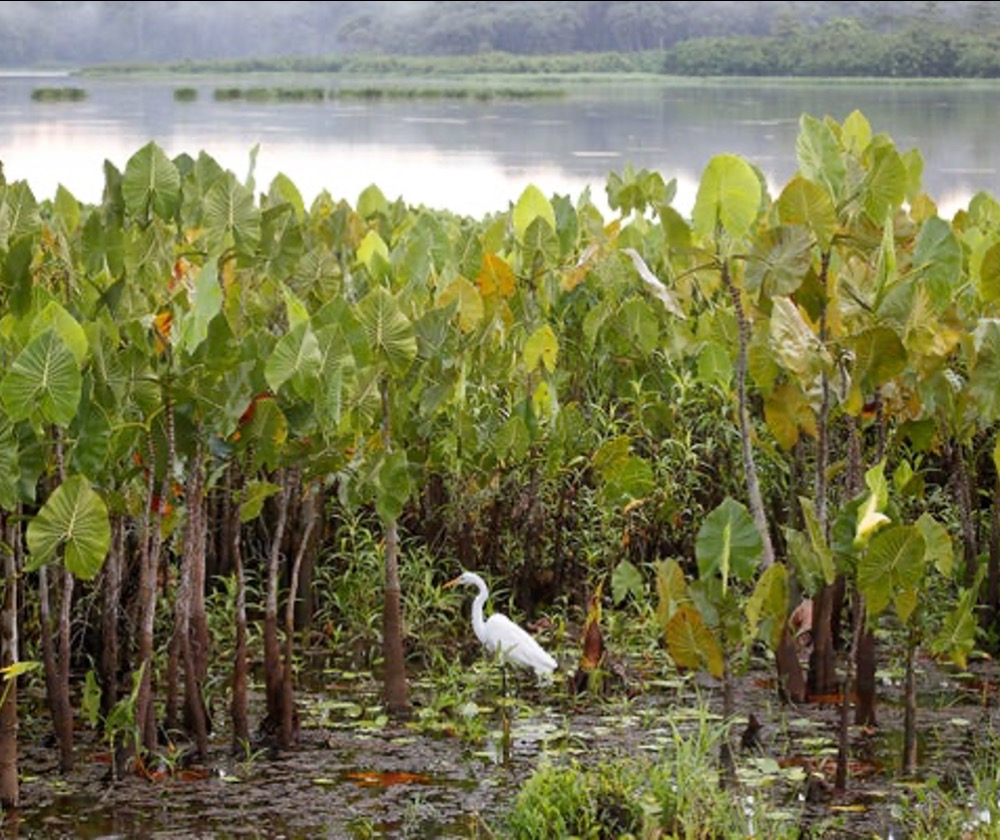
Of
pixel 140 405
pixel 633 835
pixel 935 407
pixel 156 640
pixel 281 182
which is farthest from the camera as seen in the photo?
pixel 281 182

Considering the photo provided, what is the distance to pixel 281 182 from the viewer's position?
21.5 feet

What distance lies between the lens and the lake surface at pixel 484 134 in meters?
13.9

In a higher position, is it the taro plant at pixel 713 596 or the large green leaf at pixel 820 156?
the large green leaf at pixel 820 156

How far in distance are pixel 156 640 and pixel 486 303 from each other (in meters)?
1.37

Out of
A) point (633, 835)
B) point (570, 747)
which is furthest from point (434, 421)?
point (633, 835)

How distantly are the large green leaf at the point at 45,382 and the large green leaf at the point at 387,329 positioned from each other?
927mm

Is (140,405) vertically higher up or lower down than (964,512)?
higher up

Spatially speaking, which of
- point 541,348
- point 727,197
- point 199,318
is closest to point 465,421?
point 541,348

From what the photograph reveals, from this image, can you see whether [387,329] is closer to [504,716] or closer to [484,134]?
[504,716]

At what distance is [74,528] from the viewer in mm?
4355

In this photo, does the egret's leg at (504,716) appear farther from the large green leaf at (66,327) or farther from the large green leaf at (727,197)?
the large green leaf at (66,327)

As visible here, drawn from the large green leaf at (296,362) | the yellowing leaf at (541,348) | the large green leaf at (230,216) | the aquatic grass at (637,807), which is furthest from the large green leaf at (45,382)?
the yellowing leaf at (541,348)

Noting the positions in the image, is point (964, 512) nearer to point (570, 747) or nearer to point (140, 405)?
point (570, 747)

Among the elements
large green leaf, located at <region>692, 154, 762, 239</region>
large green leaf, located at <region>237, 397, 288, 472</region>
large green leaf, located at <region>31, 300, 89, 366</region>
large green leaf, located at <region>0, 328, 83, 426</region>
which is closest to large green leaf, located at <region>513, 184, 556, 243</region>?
large green leaf, located at <region>692, 154, 762, 239</region>
